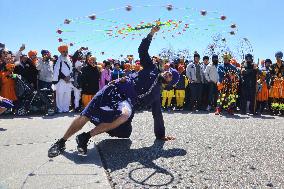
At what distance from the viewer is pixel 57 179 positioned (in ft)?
14.9

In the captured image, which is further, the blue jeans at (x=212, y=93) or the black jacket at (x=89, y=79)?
the blue jeans at (x=212, y=93)

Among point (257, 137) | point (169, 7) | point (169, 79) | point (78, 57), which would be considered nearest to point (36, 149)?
point (169, 79)

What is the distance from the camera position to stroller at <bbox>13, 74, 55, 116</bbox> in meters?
11.4

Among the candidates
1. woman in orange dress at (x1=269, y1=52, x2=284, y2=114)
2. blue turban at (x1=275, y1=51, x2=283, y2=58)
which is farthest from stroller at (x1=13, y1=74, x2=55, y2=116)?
blue turban at (x1=275, y1=51, x2=283, y2=58)

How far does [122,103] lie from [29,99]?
639cm

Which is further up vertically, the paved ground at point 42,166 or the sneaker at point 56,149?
the sneaker at point 56,149

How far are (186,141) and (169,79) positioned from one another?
1127mm

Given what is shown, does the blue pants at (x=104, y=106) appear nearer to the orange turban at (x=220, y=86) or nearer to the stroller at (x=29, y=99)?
the stroller at (x=29, y=99)

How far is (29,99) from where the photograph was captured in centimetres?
1164

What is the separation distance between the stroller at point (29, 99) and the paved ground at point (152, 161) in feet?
10.9

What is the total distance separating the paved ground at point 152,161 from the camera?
4520 mm

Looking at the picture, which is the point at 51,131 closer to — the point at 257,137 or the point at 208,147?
the point at 208,147

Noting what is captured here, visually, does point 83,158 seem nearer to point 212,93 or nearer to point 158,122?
point 158,122

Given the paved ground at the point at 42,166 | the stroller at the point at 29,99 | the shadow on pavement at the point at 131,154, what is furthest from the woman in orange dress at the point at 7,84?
the shadow on pavement at the point at 131,154
